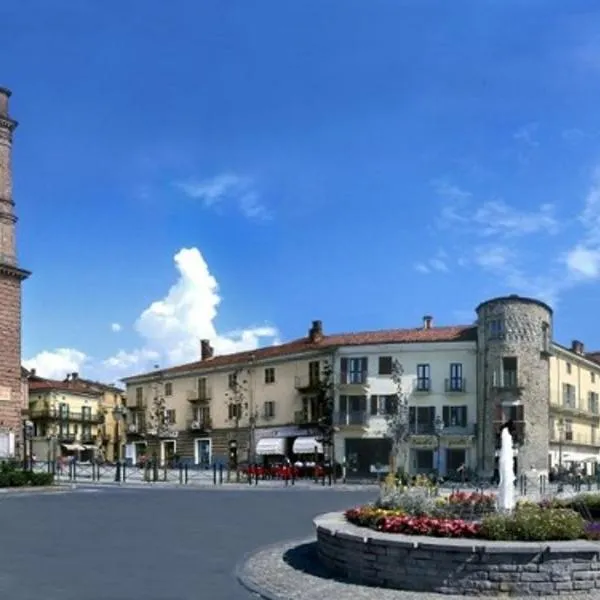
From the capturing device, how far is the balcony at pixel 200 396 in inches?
2938

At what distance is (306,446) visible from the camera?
6500 cm

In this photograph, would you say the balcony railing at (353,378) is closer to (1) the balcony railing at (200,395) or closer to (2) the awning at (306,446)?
(2) the awning at (306,446)

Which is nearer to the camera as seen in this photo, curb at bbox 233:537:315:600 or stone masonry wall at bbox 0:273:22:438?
curb at bbox 233:537:315:600

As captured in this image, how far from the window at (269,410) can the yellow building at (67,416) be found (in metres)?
36.3

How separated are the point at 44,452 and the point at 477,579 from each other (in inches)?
3720

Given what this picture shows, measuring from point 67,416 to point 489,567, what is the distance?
3876 inches

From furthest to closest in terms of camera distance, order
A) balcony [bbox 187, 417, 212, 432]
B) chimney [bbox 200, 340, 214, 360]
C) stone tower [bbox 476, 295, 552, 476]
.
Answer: chimney [bbox 200, 340, 214, 360]
balcony [bbox 187, 417, 212, 432]
stone tower [bbox 476, 295, 552, 476]

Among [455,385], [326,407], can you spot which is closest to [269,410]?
[326,407]

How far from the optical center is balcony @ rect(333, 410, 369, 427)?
63.6 m

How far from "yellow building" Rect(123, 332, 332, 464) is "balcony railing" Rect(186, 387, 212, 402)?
8 cm

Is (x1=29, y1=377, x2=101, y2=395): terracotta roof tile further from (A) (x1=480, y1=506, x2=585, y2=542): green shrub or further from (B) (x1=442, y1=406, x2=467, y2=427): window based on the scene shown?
(A) (x1=480, y1=506, x2=585, y2=542): green shrub

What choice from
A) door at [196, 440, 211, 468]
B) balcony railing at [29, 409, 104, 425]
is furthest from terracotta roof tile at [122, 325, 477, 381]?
balcony railing at [29, 409, 104, 425]

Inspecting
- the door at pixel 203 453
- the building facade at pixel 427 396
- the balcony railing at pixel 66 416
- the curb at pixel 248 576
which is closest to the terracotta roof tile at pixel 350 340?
the building facade at pixel 427 396

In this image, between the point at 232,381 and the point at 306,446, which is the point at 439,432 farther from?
the point at 232,381
